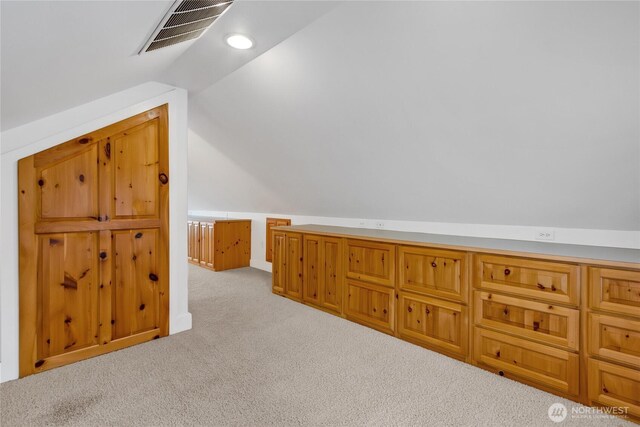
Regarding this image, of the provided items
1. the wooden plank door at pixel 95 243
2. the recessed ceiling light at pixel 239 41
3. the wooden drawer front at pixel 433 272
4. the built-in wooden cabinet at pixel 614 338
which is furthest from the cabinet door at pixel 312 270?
the built-in wooden cabinet at pixel 614 338

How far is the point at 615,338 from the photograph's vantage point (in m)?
1.89

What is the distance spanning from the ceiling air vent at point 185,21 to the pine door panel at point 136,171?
3.58ft

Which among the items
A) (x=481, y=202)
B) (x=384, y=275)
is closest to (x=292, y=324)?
(x=384, y=275)

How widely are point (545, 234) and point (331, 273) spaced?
199 centimetres

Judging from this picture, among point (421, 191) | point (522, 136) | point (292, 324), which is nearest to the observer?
point (522, 136)

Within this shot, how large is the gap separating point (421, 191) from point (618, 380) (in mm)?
A: 1812

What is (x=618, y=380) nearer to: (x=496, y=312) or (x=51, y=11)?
(x=496, y=312)

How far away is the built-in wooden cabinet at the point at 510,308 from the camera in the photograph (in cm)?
188

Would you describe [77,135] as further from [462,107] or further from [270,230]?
[270,230]

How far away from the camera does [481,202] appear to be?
108 inches

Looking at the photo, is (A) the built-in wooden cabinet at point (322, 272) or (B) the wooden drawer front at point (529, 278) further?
(A) the built-in wooden cabinet at point (322, 272)

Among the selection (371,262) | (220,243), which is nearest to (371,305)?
(371,262)

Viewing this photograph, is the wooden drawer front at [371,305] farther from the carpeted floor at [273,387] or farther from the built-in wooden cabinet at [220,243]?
the built-in wooden cabinet at [220,243]

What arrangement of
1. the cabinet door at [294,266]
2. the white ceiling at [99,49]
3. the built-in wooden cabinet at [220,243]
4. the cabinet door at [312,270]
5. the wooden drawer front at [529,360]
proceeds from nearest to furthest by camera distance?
1. the white ceiling at [99,49]
2. the wooden drawer front at [529,360]
3. the cabinet door at [312,270]
4. the cabinet door at [294,266]
5. the built-in wooden cabinet at [220,243]
